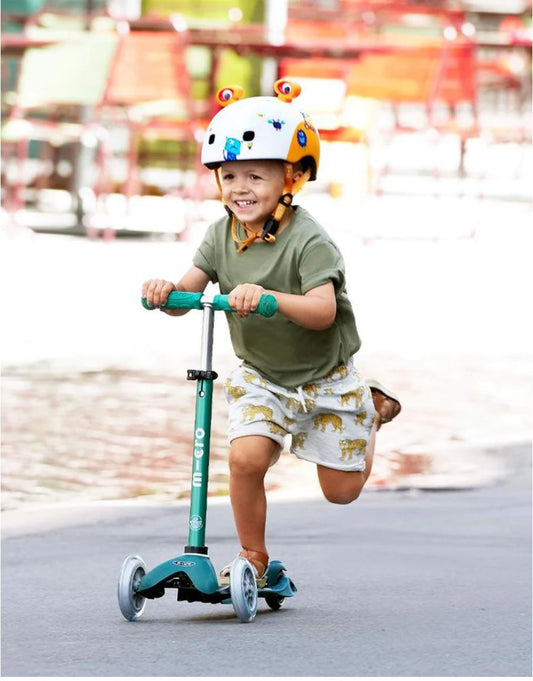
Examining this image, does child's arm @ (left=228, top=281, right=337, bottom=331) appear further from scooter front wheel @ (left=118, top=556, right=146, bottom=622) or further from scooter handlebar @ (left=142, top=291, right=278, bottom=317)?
scooter front wheel @ (left=118, top=556, right=146, bottom=622)

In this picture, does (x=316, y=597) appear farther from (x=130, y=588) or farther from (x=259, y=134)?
(x=259, y=134)

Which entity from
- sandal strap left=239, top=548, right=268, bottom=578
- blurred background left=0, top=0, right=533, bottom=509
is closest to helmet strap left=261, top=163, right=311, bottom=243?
sandal strap left=239, top=548, right=268, bottom=578

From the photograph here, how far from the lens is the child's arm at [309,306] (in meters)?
3.83

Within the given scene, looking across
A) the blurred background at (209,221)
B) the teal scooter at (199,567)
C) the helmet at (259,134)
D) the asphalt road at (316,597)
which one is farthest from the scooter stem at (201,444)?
the blurred background at (209,221)

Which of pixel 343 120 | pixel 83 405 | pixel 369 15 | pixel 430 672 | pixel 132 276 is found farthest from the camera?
pixel 369 15

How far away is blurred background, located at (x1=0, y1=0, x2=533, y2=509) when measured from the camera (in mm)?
6293

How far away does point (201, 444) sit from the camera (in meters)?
3.89

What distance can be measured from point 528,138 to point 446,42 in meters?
1.41

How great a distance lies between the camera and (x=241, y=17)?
14.9 meters

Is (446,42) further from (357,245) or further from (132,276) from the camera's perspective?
(132,276)

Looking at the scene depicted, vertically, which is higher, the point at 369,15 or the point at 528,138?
the point at 369,15

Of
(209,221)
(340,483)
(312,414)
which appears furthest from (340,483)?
(209,221)

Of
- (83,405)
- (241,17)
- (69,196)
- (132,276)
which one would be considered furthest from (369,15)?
(83,405)

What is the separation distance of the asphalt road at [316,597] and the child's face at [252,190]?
0.99 metres
